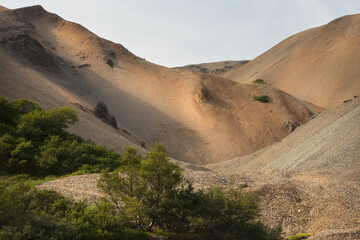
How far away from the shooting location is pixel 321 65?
8119 cm

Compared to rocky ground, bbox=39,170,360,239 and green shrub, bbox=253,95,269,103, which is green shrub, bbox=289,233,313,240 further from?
green shrub, bbox=253,95,269,103

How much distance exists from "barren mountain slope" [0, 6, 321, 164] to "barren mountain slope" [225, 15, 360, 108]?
14313 millimetres

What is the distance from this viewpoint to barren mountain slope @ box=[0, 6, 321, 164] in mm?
45369

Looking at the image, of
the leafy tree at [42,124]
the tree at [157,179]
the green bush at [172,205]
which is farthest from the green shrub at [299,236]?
the leafy tree at [42,124]

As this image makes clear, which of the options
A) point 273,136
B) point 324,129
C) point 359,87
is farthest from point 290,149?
point 359,87

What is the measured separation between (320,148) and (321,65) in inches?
2311

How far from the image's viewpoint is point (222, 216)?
39.6 ft

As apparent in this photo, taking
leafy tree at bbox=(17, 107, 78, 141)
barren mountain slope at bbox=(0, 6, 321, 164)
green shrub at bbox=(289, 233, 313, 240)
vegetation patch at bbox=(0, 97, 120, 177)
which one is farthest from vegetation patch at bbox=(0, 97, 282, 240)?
barren mountain slope at bbox=(0, 6, 321, 164)

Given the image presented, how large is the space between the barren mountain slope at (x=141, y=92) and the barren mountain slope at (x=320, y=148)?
9.12 meters

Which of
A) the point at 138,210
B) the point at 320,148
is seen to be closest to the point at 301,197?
the point at 138,210

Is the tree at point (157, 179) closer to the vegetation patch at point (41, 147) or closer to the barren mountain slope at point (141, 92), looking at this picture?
the vegetation patch at point (41, 147)

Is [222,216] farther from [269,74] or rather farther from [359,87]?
[269,74]

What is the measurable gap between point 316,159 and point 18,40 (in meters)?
40.2

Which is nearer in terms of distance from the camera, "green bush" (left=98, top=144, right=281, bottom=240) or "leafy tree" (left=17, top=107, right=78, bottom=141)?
"green bush" (left=98, top=144, right=281, bottom=240)
